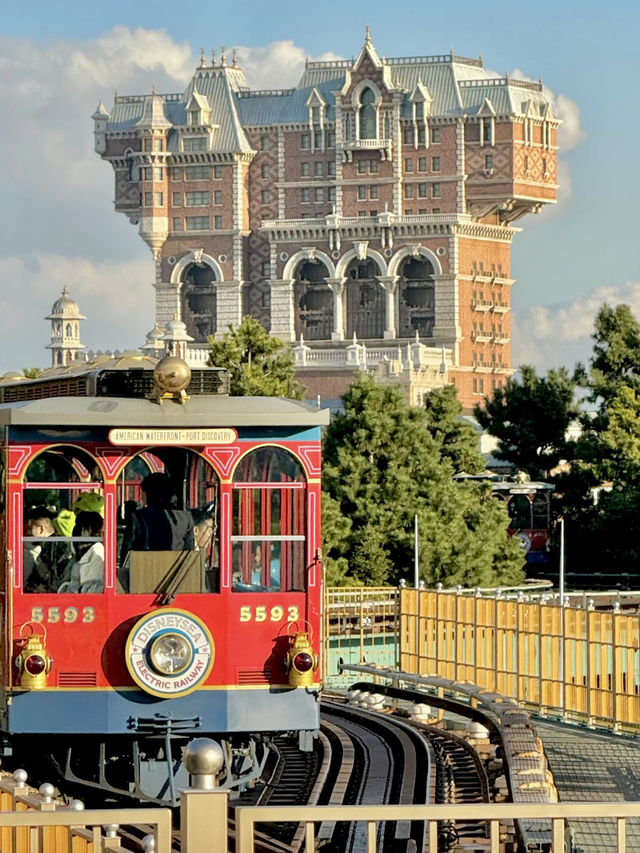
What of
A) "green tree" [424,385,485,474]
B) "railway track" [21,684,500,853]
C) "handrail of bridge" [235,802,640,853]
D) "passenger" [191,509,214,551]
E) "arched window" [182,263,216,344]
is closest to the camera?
"handrail of bridge" [235,802,640,853]

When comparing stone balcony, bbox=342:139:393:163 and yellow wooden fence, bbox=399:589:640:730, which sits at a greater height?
stone balcony, bbox=342:139:393:163

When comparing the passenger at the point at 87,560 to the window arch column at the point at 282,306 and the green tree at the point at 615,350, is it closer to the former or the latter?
the green tree at the point at 615,350

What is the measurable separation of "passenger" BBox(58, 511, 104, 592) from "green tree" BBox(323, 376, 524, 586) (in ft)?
102

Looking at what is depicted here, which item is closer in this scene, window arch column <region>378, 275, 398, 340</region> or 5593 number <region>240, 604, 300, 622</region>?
5593 number <region>240, 604, 300, 622</region>

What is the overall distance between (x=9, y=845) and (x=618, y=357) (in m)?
54.7

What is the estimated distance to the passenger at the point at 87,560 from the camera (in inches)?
576

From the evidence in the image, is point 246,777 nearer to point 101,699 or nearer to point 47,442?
point 101,699

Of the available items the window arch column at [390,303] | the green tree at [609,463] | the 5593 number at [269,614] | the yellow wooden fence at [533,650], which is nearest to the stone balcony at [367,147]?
the window arch column at [390,303]

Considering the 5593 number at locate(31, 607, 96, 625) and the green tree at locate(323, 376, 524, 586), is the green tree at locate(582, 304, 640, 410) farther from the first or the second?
the 5593 number at locate(31, 607, 96, 625)

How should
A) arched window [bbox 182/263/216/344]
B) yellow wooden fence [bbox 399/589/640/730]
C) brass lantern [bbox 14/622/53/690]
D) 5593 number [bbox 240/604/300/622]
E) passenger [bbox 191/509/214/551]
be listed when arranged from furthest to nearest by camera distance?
arched window [bbox 182/263/216/344], yellow wooden fence [bbox 399/589/640/730], 5593 number [bbox 240/604/300/622], passenger [bbox 191/509/214/551], brass lantern [bbox 14/622/53/690]

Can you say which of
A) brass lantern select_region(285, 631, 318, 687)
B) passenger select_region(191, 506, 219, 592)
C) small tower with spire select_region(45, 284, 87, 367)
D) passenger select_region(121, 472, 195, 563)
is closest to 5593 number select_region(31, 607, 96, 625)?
passenger select_region(121, 472, 195, 563)

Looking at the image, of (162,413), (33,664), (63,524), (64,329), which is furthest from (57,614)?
(64,329)

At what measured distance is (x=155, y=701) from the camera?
48.0 ft

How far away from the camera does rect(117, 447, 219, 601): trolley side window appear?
14711 mm
